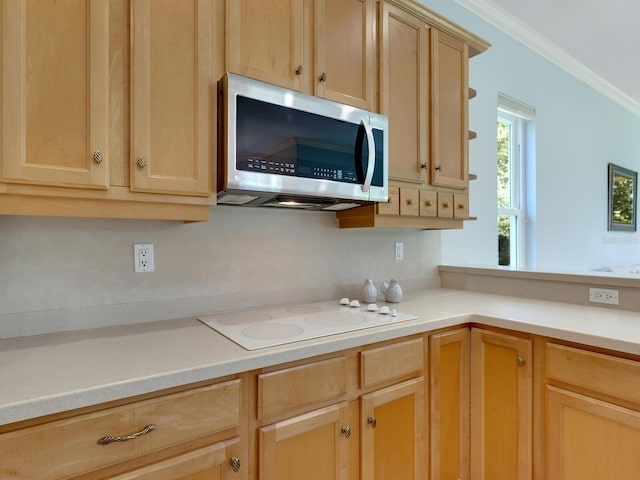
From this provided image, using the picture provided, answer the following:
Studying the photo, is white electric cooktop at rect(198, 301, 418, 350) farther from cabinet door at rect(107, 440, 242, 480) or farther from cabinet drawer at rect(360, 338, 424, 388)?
cabinet door at rect(107, 440, 242, 480)

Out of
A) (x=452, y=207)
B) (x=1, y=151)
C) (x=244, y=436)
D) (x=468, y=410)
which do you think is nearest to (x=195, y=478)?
(x=244, y=436)

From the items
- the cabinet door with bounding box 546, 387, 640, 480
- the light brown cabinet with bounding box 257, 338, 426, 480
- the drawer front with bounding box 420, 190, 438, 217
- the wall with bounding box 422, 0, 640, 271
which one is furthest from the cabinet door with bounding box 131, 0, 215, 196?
the wall with bounding box 422, 0, 640, 271

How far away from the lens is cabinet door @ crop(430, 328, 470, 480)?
161 centimetres

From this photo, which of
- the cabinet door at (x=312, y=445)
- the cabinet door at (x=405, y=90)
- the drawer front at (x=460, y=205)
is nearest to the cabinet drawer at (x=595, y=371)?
the cabinet door at (x=312, y=445)

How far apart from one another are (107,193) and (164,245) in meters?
0.41

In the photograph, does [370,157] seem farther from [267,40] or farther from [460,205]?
[460,205]

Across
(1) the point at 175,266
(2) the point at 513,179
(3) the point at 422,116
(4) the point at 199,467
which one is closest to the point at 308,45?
(3) the point at 422,116

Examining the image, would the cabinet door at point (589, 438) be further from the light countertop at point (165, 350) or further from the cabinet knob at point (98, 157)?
the cabinet knob at point (98, 157)

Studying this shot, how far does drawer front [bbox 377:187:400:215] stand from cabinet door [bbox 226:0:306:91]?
2.18 ft

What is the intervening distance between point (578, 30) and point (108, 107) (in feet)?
11.7

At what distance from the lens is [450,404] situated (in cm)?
169

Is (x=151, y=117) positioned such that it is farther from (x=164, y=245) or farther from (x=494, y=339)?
(x=494, y=339)

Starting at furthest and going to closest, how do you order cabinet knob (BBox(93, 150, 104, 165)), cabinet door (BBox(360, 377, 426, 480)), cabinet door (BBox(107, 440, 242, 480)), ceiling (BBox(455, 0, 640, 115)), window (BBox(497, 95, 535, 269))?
1. window (BBox(497, 95, 535, 269))
2. ceiling (BBox(455, 0, 640, 115))
3. cabinet door (BBox(360, 377, 426, 480))
4. cabinet knob (BBox(93, 150, 104, 165))
5. cabinet door (BBox(107, 440, 242, 480))

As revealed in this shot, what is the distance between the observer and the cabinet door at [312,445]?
1.16 m
